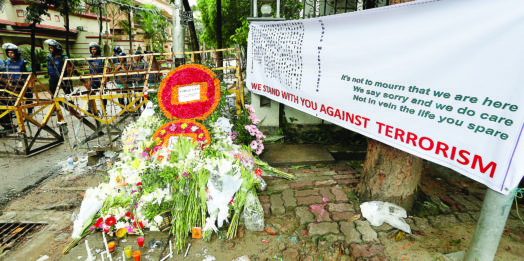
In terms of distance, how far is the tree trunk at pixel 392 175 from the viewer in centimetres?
283

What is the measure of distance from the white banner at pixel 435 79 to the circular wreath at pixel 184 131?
163 centimetres

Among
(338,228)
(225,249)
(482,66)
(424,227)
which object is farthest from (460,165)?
(225,249)

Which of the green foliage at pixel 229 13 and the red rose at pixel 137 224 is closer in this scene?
the red rose at pixel 137 224

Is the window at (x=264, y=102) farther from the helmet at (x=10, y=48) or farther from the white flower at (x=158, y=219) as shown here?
the helmet at (x=10, y=48)

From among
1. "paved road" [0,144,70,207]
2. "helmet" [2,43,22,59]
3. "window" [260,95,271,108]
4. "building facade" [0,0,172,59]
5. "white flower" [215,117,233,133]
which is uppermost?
"building facade" [0,0,172,59]

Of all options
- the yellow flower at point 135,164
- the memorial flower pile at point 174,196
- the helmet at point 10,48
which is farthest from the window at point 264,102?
the helmet at point 10,48

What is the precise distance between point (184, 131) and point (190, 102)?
42 cm

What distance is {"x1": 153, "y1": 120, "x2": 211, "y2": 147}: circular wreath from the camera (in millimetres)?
3486

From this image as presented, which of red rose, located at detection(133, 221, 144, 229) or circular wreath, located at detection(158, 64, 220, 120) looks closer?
red rose, located at detection(133, 221, 144, 229)

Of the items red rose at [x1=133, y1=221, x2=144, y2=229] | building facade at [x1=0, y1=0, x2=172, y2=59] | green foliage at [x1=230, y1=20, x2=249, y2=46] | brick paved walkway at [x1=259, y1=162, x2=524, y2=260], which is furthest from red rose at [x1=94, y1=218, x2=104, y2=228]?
building facade at [x1=0, y1=0, x2=172, y2=59]

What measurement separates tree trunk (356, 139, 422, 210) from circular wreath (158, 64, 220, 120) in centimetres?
219

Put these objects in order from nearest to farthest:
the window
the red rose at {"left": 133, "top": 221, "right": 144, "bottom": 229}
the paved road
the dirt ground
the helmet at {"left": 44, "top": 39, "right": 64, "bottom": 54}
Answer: the dirt ground, the red rose at {"left": 133, "top": 221, "right": 144, "bottom": 229}, the paved road, the window, the helmet at {"left": 44, "top": 39, "right": 64, "bottom": 54}

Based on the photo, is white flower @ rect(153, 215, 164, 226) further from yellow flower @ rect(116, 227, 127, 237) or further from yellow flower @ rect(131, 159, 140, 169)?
yellow flower @ rect(131, 159, 140, 169)

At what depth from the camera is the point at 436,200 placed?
10.4ft
